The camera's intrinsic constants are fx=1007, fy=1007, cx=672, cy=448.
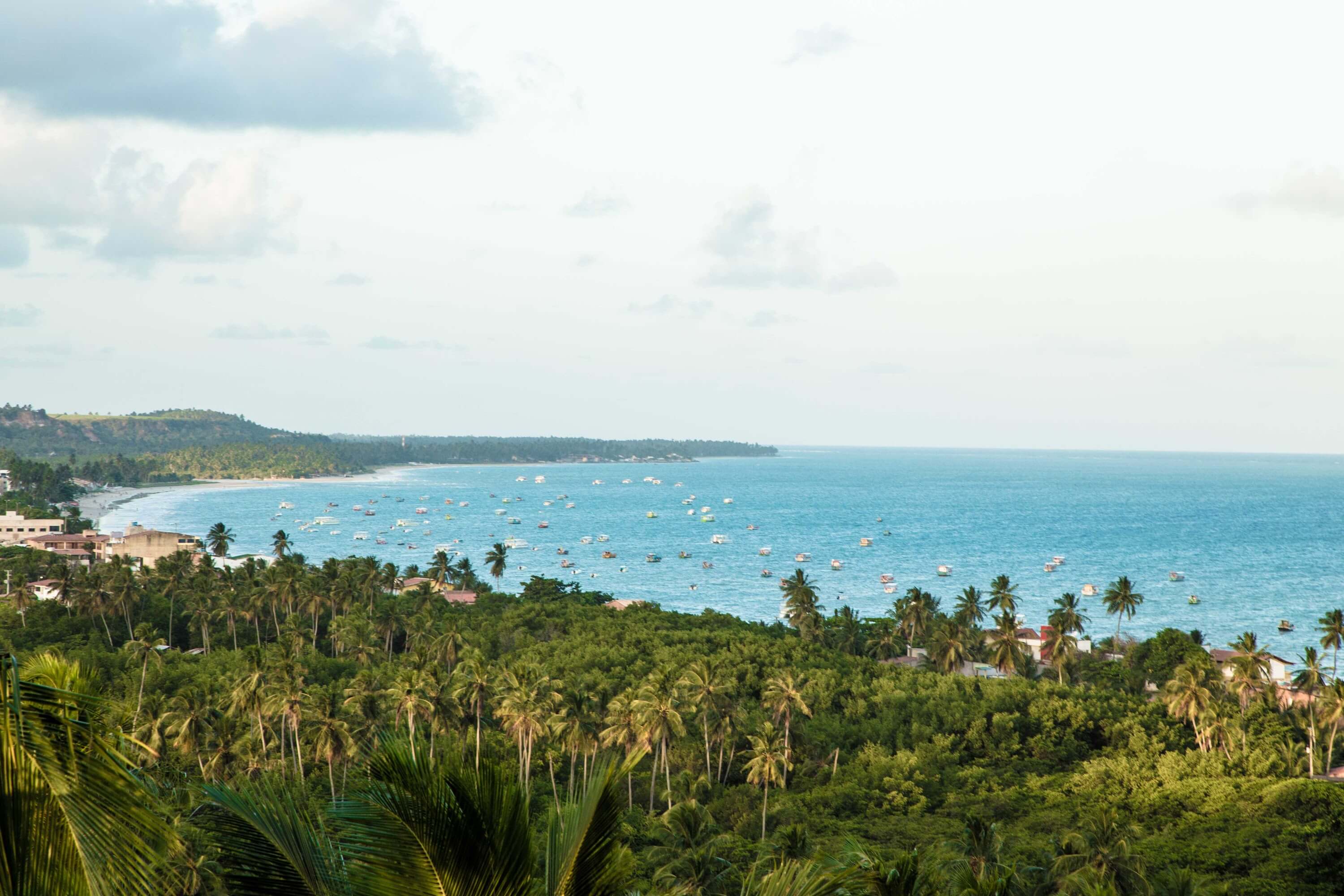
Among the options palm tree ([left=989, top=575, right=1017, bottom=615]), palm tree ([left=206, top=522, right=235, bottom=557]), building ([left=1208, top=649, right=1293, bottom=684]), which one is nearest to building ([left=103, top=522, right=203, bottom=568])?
palm tree ([left=206, top=522, right=235, bottom=557])

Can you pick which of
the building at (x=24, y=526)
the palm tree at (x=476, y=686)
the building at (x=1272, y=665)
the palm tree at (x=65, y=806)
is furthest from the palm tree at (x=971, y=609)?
the building at (x=24, y=526)

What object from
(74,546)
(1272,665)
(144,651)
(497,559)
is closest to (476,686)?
(144,651)

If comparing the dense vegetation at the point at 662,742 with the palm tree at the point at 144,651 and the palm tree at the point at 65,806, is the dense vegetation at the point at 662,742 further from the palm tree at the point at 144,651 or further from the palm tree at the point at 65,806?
the palm tree at the point at 144,651

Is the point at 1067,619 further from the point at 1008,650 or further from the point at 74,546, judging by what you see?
the point at 74,546

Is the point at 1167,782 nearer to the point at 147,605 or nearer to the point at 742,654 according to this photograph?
the point at 742,654

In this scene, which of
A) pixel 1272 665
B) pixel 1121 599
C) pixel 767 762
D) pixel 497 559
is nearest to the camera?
pixel 767 762
